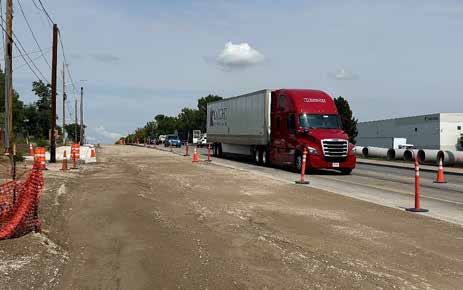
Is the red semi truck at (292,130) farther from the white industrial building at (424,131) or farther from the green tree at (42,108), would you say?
the green tree at (42,108)

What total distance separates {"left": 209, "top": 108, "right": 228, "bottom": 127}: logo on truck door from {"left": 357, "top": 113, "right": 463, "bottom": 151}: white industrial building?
50.9m

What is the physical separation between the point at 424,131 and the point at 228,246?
83.5 m

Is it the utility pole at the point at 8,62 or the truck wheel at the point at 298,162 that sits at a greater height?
the utility pole at the point at 8,62

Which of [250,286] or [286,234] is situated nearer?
[250,286]

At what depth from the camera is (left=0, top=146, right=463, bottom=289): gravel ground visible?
19.3 feet

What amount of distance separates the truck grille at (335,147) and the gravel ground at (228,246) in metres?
9.37

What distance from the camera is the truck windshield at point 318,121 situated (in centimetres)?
2292

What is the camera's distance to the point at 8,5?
25109 millimetres

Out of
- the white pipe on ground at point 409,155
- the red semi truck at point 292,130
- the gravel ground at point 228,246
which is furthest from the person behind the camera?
the white pipe on ground at point 409,155

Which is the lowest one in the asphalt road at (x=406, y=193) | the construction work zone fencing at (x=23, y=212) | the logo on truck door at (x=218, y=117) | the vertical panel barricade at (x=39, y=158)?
the asphalt road at (x=406, y=193)

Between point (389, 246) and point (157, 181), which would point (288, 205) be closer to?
point (389, 246)

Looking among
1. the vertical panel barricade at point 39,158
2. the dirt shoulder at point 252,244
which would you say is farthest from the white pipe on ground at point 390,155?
the vertical panel barricade at point 39,158

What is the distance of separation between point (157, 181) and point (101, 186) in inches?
91.2

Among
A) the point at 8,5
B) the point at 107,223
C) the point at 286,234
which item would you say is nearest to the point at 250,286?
the point at 286,234
